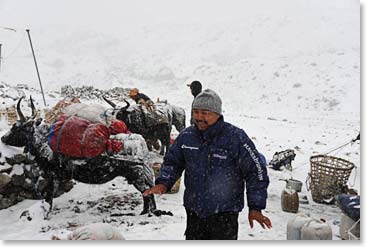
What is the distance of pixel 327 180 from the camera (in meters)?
3.61

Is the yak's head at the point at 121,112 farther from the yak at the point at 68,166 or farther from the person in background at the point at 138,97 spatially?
the yak at the point at 68,166

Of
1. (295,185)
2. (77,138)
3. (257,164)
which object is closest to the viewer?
(257,164)

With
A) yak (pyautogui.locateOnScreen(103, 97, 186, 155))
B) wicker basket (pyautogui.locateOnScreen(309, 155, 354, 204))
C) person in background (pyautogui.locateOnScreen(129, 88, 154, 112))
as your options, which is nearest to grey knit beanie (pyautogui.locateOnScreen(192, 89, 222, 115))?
wicker basket (pyautogui.locateOnScreen(309, 155, 354, 204))

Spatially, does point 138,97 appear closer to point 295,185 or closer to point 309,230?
Answer: point 295,185

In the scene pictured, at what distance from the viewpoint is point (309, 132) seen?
425 cm

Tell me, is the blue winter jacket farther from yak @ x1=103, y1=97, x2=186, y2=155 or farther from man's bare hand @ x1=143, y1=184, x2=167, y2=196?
yak @ x1=103, y1=97, x2=186, y2=155

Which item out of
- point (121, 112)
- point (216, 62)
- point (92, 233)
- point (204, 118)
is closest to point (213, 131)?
point (204, 118)

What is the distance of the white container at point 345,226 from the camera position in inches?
107

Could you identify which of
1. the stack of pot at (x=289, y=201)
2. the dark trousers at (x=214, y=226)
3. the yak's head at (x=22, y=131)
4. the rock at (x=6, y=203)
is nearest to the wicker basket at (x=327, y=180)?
the stack of pot at (x=289, y=201)

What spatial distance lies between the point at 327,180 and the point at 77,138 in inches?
82.7

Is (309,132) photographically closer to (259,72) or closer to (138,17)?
(259,72)

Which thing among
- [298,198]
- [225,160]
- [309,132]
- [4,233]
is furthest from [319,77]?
[4,233]

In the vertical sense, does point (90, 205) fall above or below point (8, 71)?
below

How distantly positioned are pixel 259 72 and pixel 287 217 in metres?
1.69
